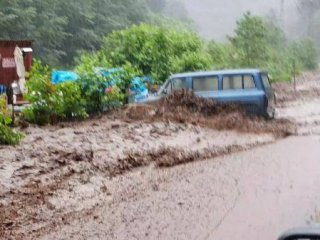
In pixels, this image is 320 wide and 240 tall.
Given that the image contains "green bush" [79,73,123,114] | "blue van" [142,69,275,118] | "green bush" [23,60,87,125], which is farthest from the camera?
"green bush" [79,73,123,114]

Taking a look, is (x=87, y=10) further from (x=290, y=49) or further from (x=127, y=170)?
(x=127, y=170)

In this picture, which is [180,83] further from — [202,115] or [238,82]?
[238,82]

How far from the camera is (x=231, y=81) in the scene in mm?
13883

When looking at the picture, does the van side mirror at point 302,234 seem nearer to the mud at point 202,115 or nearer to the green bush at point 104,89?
the mud at point 202,115

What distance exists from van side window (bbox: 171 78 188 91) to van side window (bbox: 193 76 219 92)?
0.24m

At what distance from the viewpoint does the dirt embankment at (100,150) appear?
21.6 ft

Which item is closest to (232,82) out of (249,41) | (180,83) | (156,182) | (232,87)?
(232,87)

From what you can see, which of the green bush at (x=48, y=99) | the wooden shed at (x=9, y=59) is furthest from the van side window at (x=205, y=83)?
the wooden shed at (x=9, y=59)

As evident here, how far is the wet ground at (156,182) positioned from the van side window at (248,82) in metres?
1.40

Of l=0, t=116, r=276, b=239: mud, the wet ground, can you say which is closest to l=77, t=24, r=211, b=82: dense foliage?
l=0, t=116, r=276, b=239: mud

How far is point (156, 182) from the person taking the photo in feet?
26.1

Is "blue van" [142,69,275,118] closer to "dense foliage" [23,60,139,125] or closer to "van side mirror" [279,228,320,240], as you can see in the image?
"dense foliage" [23,60,139,125]

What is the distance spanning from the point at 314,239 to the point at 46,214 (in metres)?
4.72

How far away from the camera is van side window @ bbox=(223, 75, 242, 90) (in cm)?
1382
